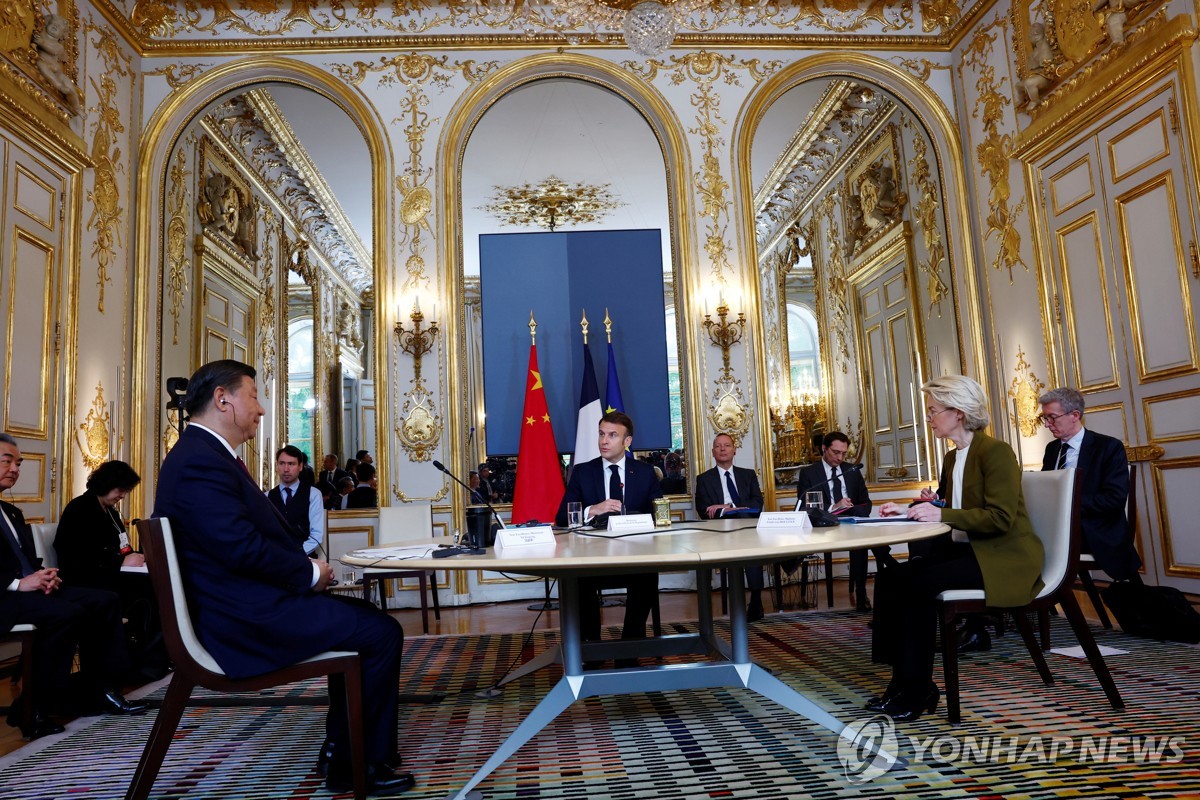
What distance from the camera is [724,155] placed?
694cm

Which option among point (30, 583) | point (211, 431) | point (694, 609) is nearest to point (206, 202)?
point (30, 583)

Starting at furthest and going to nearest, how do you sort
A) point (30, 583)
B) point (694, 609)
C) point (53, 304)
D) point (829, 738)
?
1. point (694, 609)
2. point (53, 304)
3. point (30, 583)
4. point (829, 738)

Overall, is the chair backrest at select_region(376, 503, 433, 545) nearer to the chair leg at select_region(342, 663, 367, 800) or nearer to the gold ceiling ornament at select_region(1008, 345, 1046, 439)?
the chair leg at select_region(342, 663, 367, 800)

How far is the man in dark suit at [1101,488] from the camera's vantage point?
3.98m

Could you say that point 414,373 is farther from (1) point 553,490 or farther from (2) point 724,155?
(2) point 724,155

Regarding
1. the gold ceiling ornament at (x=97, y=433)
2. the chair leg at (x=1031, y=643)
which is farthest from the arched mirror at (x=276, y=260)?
the chair leg at (x=1031, y=643)

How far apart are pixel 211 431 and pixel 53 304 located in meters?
3.88

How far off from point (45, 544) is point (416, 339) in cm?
305

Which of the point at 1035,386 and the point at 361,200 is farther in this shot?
the point at 361,200

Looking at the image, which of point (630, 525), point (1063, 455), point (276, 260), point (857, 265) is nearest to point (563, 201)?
point (276, 260)

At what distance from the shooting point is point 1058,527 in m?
2.88

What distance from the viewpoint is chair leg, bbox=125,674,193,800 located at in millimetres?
2076

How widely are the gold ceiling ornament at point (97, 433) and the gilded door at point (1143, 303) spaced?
6729mm

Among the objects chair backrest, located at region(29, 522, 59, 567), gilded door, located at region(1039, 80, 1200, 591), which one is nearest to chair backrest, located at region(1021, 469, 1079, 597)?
gilded door, located at region(1039, 80, 1200, 591)
